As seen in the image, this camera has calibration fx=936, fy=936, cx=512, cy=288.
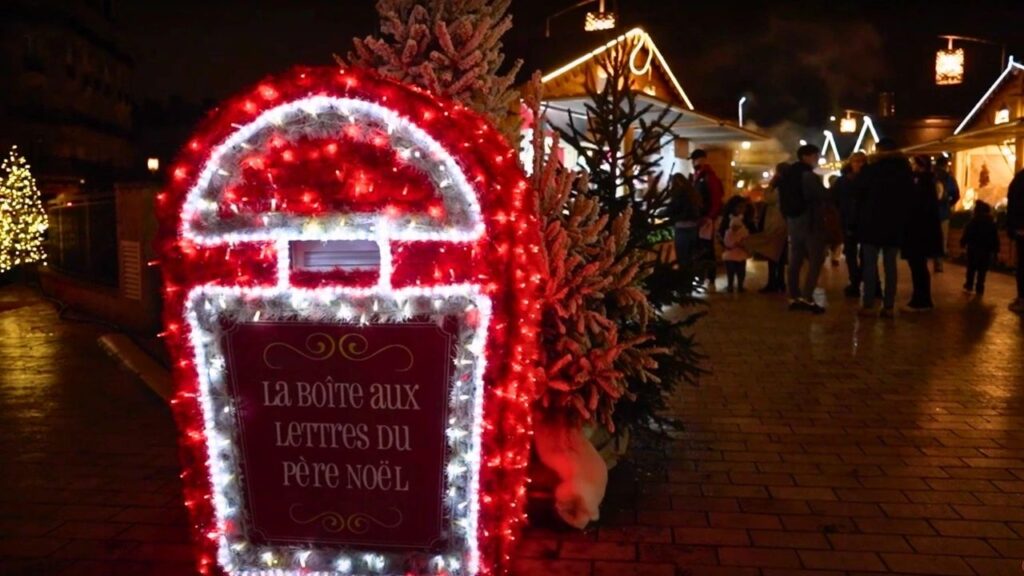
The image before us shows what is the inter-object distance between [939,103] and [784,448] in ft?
159

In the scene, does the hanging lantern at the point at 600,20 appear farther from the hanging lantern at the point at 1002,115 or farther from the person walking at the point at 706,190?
the hanging lantern at the point at 1002,115

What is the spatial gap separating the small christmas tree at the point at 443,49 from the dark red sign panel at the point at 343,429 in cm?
168

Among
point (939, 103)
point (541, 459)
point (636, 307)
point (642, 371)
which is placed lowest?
point (541, 459)

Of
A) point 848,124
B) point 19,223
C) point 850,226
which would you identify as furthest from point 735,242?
point 848,124

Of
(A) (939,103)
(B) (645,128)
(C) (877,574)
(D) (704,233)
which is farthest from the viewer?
(A) (939,103)

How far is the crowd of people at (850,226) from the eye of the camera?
1056cm

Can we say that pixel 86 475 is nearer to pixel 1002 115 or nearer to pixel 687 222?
pixel 687 222

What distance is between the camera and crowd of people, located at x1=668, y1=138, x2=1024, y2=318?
1056 centimetres

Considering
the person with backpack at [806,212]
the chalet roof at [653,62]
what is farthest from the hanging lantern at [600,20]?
the person with backpack at [806,212]

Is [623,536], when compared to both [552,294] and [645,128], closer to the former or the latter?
[552,294]

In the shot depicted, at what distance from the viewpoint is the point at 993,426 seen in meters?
6.29

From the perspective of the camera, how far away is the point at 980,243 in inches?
517

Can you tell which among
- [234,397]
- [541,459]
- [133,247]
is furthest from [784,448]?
[133,247]

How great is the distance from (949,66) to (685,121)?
11.6 metres
